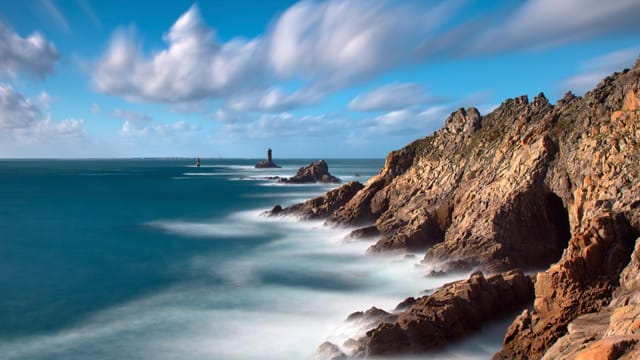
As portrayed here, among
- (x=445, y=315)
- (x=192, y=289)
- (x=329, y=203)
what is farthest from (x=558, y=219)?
(x=329, y=203)

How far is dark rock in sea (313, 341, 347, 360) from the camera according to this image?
49.9 feet

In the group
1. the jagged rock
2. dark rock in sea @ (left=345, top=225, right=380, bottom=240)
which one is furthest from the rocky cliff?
the jagged rock

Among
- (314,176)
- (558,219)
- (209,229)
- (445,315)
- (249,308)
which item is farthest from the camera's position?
(314,176)

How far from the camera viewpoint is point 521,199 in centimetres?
2534

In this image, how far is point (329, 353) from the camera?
611 inches

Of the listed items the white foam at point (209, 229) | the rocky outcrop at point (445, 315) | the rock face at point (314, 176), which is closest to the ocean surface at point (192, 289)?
the white foam at point (209, 229)

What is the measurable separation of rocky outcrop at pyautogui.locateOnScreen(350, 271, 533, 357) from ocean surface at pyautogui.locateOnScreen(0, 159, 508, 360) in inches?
25.4

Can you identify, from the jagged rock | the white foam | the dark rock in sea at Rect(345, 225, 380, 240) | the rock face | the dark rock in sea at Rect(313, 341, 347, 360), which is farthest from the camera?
the rock face

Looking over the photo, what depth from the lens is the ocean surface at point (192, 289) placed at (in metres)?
18.1

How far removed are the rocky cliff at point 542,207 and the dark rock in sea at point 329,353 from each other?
188 inches

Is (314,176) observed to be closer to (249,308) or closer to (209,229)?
(209,229)

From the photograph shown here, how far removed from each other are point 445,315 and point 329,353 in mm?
3995

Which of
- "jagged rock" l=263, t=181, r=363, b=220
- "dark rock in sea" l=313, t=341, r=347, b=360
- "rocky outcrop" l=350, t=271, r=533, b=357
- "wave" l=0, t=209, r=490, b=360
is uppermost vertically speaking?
"jagged rock" l=263, t=181, r=363, b=220

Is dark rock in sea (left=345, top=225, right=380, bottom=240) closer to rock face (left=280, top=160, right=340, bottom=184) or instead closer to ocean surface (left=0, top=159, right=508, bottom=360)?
ocean surface (left=0, top=159, right=508, bottom=360)
